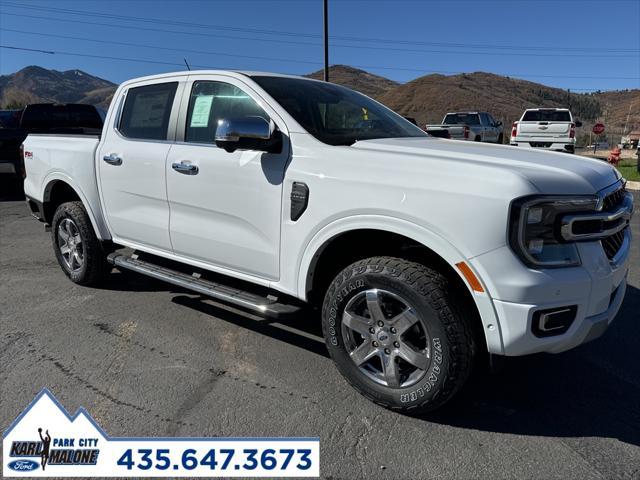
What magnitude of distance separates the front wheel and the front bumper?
0.79 feet

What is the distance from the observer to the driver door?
10.2 feet

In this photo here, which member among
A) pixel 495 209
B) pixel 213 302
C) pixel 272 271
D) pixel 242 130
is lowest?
pixel 213 302

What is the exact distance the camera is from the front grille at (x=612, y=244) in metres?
2.56

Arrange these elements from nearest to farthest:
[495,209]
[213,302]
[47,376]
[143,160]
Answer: [495,209] → [47,376] → [143,160] → [213,302]

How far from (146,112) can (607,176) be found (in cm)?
340

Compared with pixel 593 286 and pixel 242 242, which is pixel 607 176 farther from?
pixel 242 242

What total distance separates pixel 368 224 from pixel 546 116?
715 inches

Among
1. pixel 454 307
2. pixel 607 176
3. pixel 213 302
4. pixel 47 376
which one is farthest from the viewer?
pixel 213 302

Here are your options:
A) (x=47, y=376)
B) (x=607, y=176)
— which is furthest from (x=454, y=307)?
(x=47, y=376)

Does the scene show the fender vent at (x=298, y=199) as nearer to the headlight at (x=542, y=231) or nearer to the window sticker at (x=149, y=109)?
the headlight at (x=542, y=231)

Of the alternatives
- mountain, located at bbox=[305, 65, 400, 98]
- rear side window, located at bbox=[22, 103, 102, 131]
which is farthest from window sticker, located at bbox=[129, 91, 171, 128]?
mountain, located at bbox=[305, 65, 400, 98]

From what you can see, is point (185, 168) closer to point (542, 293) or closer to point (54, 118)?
point (542, 293)

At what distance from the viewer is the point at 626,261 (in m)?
2.76

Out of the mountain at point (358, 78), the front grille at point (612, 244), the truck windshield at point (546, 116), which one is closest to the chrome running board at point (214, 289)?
the front grille at point (612, 244)
